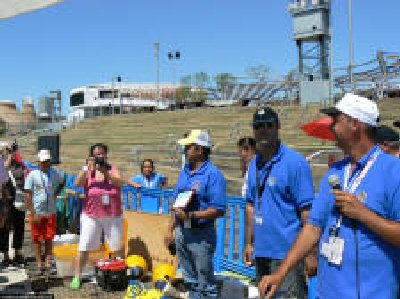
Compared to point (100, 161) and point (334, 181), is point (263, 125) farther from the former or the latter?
point (100, 161)

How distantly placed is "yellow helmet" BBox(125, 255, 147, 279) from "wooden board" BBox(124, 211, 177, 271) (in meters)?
0.15

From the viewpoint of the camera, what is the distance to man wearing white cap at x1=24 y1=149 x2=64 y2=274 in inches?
303

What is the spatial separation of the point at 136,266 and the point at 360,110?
4.90 metres

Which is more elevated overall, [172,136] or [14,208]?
[172,136]

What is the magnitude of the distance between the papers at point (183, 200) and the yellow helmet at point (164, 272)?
7.04 feet

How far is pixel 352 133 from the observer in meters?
2.77

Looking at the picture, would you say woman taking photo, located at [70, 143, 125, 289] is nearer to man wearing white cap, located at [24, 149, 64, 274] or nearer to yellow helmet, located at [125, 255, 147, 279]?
yellow helmet, located at [125, 255, 147, 279]

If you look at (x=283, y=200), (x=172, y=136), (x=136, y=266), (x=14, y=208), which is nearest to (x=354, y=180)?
(x=283, y=200)

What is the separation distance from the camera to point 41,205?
25.3 feet

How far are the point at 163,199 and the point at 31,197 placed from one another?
1.80 m

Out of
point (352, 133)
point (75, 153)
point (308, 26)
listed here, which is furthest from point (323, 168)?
point (308, 26)

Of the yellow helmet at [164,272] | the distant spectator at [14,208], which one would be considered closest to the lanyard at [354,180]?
the yellow helmet at [164,272]

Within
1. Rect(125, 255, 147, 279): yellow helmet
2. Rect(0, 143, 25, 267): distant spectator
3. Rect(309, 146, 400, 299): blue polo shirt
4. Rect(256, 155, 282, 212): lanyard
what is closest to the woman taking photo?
Rect(125, 255, 147, 279): yellow helmet

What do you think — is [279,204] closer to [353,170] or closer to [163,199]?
[353,170]
